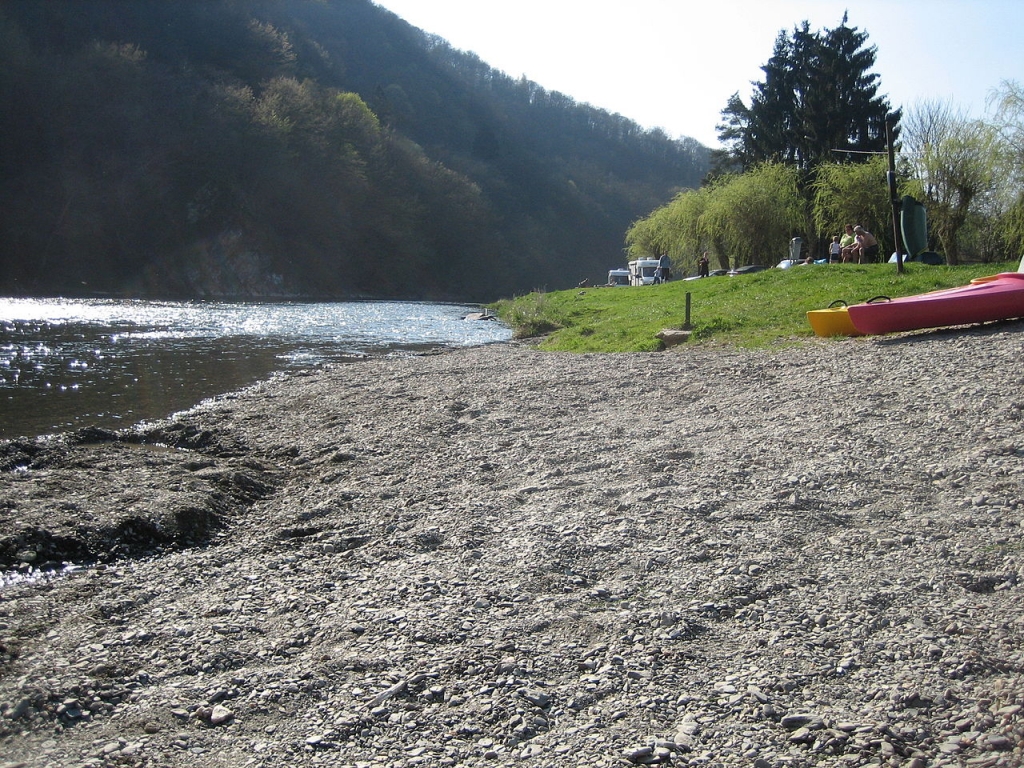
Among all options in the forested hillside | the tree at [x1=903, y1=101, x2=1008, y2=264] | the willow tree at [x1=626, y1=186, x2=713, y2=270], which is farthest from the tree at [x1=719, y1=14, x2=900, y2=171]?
the forested hillside

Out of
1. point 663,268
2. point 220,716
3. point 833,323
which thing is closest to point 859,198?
point 663,268

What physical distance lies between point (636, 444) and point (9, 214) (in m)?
64.8

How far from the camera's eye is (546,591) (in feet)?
18.9

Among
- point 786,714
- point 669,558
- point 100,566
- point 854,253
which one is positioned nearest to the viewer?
point 786,714

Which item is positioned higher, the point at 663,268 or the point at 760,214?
the point at 760,214

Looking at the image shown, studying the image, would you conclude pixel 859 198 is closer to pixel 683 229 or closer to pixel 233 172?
pixel 683 229

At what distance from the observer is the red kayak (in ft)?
44.5

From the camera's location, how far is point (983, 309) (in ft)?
45.1

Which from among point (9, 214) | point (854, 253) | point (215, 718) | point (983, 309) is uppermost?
point (9, 214)

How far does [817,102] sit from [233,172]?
55.2 meters

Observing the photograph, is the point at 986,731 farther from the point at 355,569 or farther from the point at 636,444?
the point at 636,444

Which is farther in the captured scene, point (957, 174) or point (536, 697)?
point (957, 174)

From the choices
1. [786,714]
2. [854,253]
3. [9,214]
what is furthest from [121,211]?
[786,714]

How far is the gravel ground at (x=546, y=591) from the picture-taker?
13.3 feet
